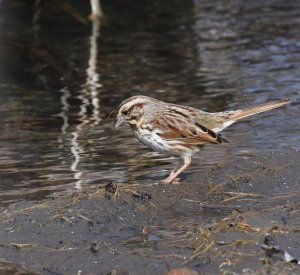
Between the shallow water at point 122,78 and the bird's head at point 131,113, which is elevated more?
the bird's head at point 131,113

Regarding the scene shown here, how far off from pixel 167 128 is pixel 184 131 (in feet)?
0.56

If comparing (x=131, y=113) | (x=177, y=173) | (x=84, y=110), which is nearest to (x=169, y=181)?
(x=177, y=173)

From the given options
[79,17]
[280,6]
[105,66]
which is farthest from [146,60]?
[280,6]

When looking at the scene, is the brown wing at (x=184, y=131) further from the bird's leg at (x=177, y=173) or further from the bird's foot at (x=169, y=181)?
the bird's foot at (x=169, y=181)

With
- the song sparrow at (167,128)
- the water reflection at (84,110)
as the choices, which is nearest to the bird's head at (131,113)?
the song sparrow at (167,128)

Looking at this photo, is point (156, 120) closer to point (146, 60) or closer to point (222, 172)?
point (222, 172)

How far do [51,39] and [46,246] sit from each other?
10.3 meters

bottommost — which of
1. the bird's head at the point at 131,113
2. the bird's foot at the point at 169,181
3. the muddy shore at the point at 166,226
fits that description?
the bird's foot at the point at 169,181

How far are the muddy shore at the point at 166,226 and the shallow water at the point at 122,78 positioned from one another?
2.66 ft

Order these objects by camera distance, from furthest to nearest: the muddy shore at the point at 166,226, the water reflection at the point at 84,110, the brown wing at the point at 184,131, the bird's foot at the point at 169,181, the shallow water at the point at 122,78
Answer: the water reflection at the point at 84,110
the shallow water at the point at 122,78
the brown wing at the point at 184,131
the bird's foot at the point at 169,181
the muddy shore at the point at 166,226

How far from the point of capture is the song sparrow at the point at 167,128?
28.1 ft

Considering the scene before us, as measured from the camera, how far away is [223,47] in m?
16.0

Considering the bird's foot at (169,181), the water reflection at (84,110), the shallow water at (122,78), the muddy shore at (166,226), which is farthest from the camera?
the water reflection at (84,110)

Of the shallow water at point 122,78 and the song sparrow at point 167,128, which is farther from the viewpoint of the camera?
the shallow water at point 122,78
